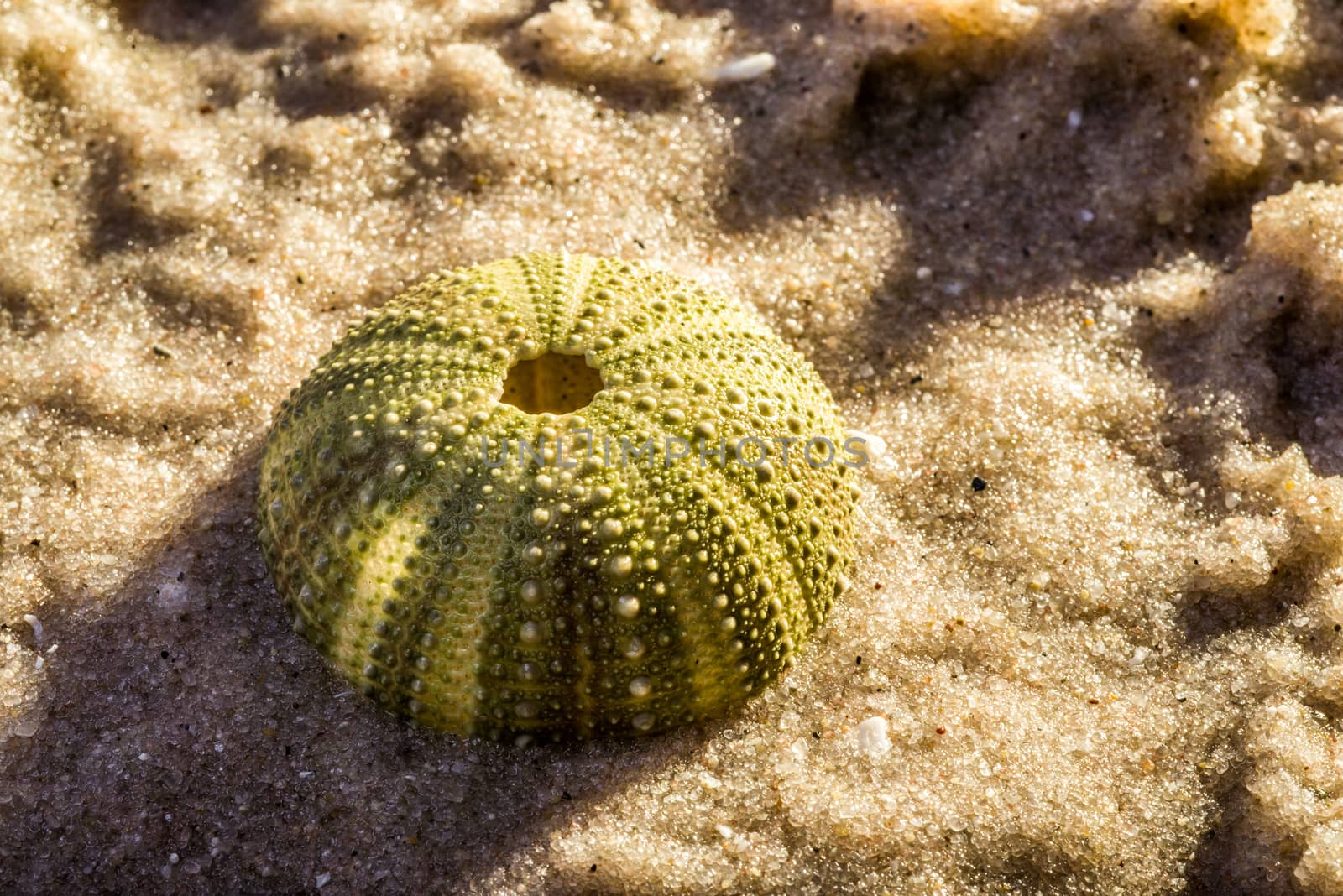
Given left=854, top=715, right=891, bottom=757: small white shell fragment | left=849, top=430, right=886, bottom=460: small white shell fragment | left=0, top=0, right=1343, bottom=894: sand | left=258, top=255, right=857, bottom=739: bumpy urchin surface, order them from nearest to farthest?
1. left=258, top=255, right=857, bottom=739: bumpy urchin surface
2. left=0, top=0, right=1343, bottom=894: sand
3. left=854, top=715, right=891, bottom=757: small white shell fragment
4. left=849, top=430, right=886, bottom=460: small white shell fragment

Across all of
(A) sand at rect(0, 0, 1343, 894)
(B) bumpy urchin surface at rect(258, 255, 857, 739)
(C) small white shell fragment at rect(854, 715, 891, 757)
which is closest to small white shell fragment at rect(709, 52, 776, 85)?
(A) sand at rect(0, 0, 1343, 894)

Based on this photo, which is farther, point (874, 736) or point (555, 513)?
point (874, 736)

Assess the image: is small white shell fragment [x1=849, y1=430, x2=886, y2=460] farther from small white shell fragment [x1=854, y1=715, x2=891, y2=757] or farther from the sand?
small white shell fragment [x1=854, y1=715, x2=891, y2=757]

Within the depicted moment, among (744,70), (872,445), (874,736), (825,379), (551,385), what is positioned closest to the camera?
(874,736)

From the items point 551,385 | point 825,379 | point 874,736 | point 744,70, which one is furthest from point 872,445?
point 744,70

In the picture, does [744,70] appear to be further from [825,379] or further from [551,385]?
[551,385]

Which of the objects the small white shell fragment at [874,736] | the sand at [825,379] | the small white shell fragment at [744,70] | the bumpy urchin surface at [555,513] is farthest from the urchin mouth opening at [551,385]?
the small white shell fragment at [744,70]

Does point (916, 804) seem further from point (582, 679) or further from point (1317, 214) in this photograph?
point (1317, 214)

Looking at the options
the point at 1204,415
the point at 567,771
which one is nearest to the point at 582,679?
the point at 567,771
